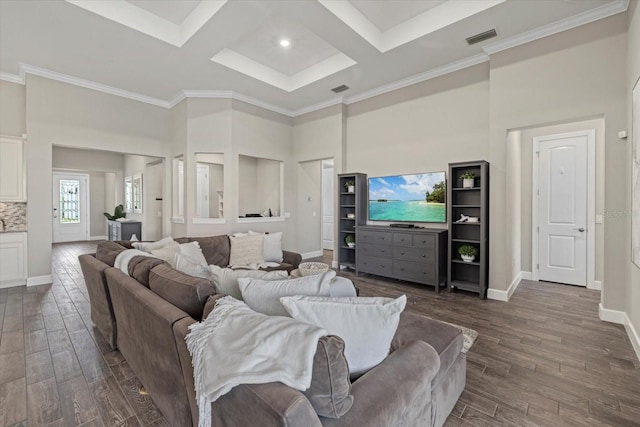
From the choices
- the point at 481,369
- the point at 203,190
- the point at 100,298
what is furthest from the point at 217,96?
the point at 481,369

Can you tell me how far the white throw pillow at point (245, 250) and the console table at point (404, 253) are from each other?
1.78m

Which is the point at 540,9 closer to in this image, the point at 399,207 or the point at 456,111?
the point at 456,111

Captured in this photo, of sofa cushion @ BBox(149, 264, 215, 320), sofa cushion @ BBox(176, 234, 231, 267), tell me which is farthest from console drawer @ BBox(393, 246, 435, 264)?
sofa cushion @ BBox(149, 264, 215, 320)

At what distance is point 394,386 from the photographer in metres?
1.18

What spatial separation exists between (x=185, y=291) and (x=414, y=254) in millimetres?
3599

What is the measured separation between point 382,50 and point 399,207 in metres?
2.44

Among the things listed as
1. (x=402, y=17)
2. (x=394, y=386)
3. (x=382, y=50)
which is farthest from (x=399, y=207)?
(x=394, y=386)

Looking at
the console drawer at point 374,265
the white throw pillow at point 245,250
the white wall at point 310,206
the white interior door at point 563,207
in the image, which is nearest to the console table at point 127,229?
the white wall at point 310,206

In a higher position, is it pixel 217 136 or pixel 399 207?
pixel 217 136

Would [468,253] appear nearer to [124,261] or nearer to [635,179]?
[635,179]

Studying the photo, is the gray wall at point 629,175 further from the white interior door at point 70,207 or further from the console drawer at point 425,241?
the white interior door at point 70,207

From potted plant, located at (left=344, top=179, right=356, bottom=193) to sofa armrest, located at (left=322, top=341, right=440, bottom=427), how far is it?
4198 millimetres

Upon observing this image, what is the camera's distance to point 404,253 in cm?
458

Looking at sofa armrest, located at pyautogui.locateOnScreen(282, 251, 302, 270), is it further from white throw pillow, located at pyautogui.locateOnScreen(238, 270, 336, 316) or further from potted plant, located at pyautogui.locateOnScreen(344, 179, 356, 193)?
white throw pillow, located at pyautogui.locateOnScreen(238, 270, 336, 316)
